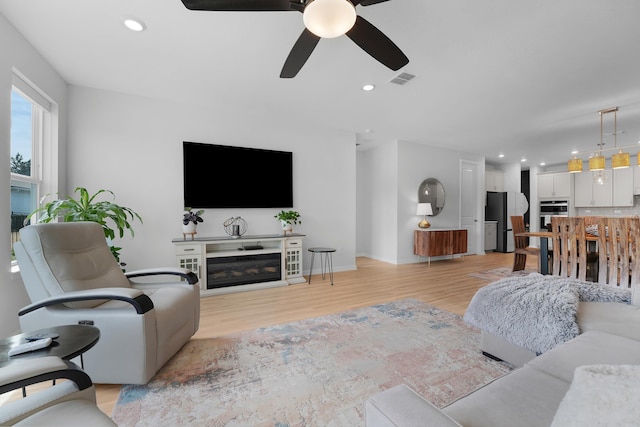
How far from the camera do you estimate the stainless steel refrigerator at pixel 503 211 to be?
275 inches

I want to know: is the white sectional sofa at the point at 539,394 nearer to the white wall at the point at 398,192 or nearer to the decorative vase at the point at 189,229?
the decorative vase at the point at 189,229

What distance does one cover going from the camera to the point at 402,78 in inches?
115

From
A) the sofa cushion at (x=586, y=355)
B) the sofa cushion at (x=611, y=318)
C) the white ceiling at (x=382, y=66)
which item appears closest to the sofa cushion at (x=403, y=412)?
the sofa cushion at (x=586, y=355)

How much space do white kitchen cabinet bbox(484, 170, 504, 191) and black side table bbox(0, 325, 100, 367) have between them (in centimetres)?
825

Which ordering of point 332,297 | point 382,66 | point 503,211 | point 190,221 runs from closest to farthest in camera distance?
1. point 382,66
2. point 332,297
3. point 190,221
4. point 503,211

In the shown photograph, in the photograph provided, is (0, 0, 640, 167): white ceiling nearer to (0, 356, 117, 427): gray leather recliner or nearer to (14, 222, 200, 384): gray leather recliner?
(14, 222, 200, 384): gray leather recliner

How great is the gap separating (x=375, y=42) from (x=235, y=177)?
2.87 metres

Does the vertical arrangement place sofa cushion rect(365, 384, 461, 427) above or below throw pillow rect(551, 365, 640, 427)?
below

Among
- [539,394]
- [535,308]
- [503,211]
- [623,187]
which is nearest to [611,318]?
[535,308]

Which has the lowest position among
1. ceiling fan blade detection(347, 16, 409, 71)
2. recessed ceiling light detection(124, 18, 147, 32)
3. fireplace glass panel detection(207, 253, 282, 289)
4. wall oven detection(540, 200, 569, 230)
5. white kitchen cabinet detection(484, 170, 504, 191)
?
fireplace glass panel detection(207, 253, 282, 289)

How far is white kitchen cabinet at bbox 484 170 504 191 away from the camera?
24.0ft

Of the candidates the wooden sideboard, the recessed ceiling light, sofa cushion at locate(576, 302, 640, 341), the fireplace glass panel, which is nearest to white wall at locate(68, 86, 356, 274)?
the fireplace glass panel

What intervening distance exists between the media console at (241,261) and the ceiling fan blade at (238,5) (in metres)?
2.65

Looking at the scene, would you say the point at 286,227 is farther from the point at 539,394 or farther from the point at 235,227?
the point at 539,394
